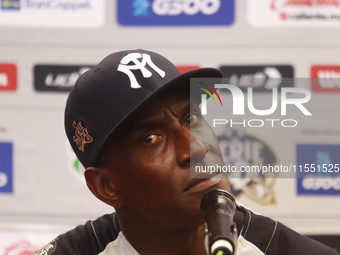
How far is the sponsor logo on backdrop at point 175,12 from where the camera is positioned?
178 centimetres

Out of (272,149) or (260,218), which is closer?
(260,218)

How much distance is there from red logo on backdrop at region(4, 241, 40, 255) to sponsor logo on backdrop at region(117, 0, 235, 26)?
3.60 feet

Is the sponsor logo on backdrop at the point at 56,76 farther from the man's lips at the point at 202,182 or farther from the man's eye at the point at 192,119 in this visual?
the man's lips at the point at 202,182

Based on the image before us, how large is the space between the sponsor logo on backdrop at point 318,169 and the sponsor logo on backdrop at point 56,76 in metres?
1.05

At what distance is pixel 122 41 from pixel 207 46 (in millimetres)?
384

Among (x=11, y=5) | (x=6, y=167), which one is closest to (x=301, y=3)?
(x=11, y=5)

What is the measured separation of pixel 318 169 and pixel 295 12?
70 cm

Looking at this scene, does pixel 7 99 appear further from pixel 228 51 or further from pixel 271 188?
pixel 271 188

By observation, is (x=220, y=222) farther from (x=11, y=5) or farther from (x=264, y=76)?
(x=11, y=5)

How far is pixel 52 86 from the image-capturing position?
1831mm

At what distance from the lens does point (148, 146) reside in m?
0.97

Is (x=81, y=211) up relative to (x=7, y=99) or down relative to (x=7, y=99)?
down

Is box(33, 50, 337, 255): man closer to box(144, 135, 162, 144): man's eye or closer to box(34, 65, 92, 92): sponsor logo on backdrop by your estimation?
box(144, 135, 162, 144): man's eye

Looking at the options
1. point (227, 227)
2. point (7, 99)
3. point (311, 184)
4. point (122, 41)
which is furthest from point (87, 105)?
point (311, 184)
